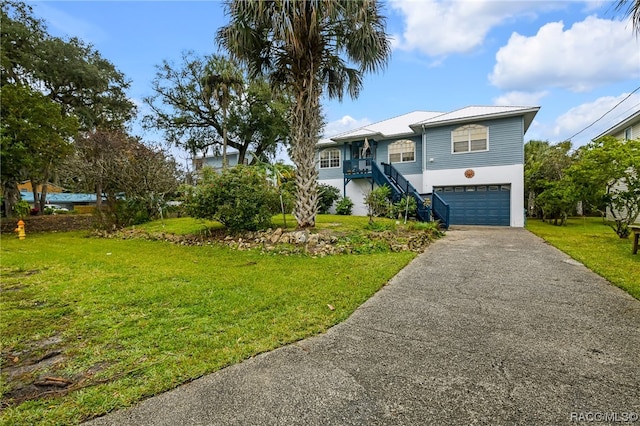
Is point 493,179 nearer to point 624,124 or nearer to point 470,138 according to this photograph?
point 470,138

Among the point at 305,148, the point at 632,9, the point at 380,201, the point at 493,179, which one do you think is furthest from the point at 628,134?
the point at 305,148

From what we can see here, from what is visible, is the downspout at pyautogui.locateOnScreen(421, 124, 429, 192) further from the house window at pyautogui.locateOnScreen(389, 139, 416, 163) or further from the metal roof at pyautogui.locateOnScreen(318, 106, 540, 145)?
the house window at pyautogui.locateOnScreen(389, 139, 416, 163)

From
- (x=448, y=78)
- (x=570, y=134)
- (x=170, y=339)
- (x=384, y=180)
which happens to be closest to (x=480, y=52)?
(x=448, y=78)

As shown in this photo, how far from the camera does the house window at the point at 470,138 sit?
15.9m

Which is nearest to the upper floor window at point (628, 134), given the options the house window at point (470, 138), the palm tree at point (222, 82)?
the house window at point (470, 138)

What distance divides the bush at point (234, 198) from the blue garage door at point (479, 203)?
1114 cm

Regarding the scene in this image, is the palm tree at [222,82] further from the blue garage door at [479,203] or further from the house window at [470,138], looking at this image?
the blue garage door at [479,203]

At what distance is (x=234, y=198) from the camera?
9.45 m

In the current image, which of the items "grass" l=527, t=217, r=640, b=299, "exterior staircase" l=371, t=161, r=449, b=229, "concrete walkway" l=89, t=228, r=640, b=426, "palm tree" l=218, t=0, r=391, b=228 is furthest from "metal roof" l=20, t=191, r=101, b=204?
"grass" l=527, t=217, r=640, b=299

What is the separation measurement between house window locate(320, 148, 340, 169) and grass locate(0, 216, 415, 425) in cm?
1343

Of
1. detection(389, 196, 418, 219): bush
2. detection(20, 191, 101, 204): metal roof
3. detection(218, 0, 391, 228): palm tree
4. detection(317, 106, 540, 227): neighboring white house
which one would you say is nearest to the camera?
detection(218, 0, 391, 228): palm tree

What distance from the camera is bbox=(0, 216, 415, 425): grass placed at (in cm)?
244

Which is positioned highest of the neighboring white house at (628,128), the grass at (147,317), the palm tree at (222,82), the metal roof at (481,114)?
the palm tree at (222,82)

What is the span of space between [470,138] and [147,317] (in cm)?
1681
